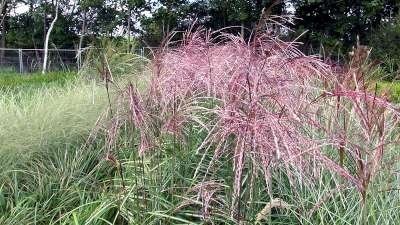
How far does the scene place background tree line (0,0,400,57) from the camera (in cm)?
2419

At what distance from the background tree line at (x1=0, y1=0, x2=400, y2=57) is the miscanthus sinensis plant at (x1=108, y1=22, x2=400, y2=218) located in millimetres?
19712

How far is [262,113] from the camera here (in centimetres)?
182

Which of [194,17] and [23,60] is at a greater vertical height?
[194,17]

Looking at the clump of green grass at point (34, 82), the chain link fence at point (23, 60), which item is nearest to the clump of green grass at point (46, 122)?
the clump of green grass at point (34, 82)

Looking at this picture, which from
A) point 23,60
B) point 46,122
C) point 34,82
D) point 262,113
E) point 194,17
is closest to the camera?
point 262,113

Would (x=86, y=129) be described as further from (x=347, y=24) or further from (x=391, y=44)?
(x=347, y=24)

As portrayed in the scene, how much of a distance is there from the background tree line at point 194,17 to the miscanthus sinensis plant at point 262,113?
1971 centimetres

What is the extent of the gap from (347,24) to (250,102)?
2380cm

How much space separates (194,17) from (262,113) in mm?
21028

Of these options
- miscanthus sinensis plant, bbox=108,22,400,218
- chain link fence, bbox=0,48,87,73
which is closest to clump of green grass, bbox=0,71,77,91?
miscanthus sinensis plant, bbox=108,22,400,218

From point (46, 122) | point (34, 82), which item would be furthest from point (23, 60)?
point (46, 122)

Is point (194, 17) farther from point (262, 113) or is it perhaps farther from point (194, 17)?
point (262, 113)

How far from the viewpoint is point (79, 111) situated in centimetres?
387

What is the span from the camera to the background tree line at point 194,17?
952 inches
